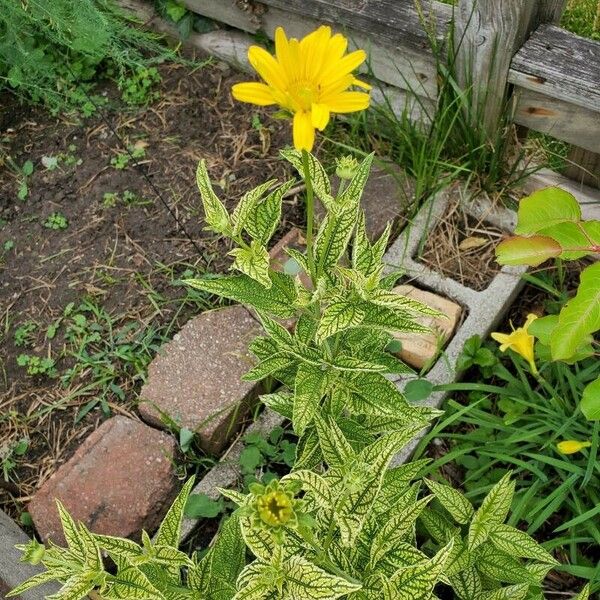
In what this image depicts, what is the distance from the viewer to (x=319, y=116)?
1.11m

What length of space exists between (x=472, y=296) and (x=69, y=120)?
1620mm

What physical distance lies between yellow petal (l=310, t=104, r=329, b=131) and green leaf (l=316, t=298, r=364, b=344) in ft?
1.36

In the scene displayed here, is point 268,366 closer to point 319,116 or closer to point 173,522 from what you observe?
point 173,522

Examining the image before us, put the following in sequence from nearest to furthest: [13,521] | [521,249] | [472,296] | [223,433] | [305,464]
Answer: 1. [521,249]
2. [305,464]
3. [13,521]
4. [223,433]
5. [472,296]

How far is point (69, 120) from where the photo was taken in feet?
9.27

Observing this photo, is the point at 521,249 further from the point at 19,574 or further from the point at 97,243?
the point at 97,243

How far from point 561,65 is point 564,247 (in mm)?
888

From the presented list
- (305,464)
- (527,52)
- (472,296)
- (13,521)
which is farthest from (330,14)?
(13,521)

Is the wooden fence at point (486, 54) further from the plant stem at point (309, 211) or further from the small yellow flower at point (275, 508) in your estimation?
the small yellow flower at point (275, 508)

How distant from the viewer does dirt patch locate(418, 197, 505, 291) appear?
2400 mm

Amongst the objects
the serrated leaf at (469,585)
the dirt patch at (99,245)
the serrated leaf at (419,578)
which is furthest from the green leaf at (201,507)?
the serrated leaf at (419,578)

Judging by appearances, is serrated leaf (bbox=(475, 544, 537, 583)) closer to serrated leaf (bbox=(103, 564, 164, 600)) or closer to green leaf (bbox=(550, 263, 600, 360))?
green leaf (bbox=(550, 263, 600, 360))

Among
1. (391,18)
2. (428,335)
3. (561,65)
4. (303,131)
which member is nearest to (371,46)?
(391,18)

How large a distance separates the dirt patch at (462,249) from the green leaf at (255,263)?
111 cm
